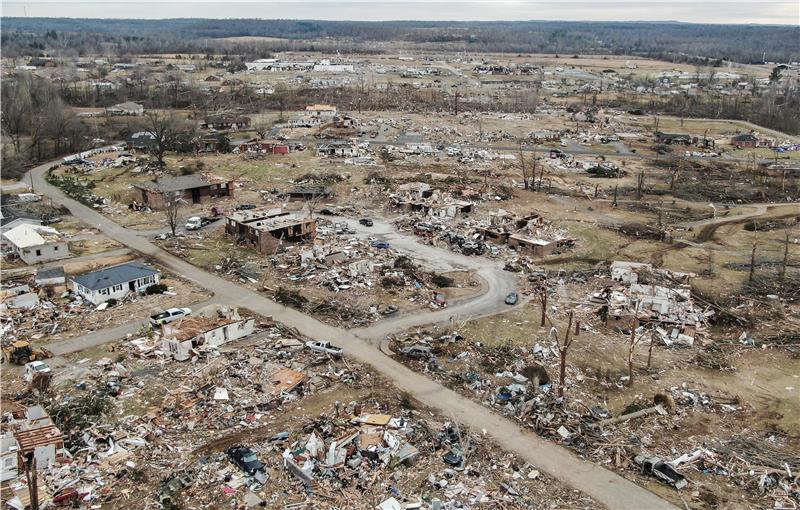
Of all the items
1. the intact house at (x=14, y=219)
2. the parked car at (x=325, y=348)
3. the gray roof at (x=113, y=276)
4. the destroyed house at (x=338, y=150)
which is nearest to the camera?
the parked car at (x=325, y=348)

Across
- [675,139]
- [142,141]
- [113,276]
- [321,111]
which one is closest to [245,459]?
[113,276]

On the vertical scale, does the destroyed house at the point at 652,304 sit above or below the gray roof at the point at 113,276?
below

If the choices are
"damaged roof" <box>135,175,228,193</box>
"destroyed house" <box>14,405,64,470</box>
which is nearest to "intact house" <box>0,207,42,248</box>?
"damaged roof" <box>135,175,228,193</box>

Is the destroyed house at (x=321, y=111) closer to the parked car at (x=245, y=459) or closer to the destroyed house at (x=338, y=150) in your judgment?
the destroyed house at (x=338, y=150)

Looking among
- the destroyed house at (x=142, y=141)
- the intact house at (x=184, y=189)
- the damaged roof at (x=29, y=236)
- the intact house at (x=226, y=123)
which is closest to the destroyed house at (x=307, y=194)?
the intact house at (x=184, y=189)

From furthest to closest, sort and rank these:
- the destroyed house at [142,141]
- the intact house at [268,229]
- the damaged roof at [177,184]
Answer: the destroyed house at [142,141]
the damaged roof at [177,184]
the intact house at [268,229]

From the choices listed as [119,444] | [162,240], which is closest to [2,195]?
[162,240]

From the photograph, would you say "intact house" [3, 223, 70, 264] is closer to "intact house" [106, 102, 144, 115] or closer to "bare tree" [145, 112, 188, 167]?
"bare tree" [145, 112, 188, 167]
